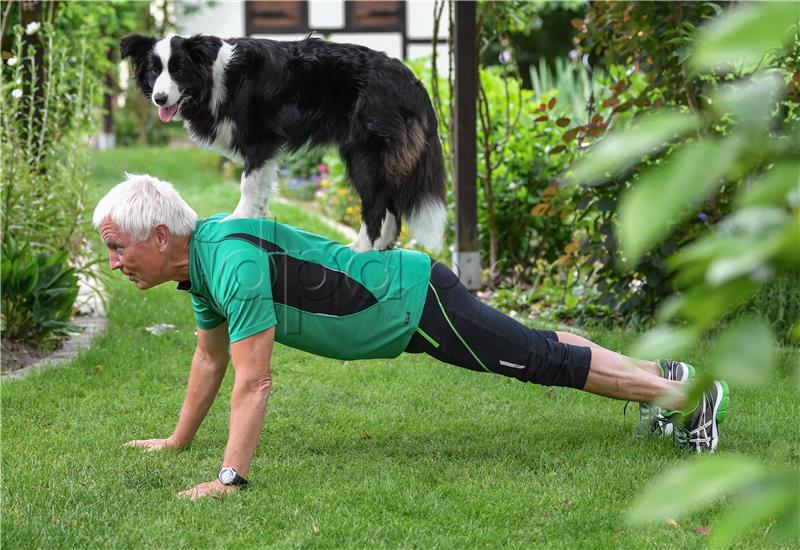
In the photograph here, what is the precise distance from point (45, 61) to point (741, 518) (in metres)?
5.36

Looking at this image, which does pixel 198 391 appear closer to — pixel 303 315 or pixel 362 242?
pixel 303 315

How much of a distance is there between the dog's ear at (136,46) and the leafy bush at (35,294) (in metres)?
1.99

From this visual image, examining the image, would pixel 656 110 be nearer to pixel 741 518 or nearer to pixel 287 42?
pixel 287 42

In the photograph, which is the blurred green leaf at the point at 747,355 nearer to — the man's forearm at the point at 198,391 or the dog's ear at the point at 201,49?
the dog's ear at the point at 201,49

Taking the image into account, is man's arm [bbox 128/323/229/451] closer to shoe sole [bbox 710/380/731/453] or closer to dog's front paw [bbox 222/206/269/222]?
dog's front paw [bbox 222/206/269/222]

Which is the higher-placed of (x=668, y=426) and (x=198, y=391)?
(x=198, y=391)

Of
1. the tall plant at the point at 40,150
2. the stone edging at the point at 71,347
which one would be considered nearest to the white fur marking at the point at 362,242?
the stone edging at the point at 71,347

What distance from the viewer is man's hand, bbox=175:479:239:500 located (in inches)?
103

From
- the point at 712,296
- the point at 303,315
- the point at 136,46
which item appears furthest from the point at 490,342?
the point at 712,296

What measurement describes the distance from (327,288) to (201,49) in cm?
79

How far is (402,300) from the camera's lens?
112 inches

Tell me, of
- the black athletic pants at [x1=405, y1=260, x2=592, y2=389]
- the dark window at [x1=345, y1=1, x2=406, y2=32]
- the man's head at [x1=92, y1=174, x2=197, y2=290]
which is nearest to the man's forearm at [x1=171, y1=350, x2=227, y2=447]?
the man's head at [x1=92, y1=174, x2=197, y2=290]

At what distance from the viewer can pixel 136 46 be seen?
2.51 metres

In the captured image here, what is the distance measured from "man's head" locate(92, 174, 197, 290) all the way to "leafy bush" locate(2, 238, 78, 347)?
1.73 meters
